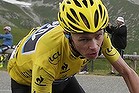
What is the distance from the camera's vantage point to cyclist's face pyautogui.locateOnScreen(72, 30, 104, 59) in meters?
3.48

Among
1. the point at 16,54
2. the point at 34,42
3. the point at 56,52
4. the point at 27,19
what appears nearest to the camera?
the point at 56,52

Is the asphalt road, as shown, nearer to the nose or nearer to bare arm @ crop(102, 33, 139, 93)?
bare arm @ crop(102, 33, 139, 93)

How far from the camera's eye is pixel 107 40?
13.3ft

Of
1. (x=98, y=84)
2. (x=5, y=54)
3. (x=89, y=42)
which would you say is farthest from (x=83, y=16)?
(x=5, y=54)

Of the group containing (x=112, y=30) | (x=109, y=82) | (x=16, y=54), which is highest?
(x=16, y=54)

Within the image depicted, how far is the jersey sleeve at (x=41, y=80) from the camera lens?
12.3ft

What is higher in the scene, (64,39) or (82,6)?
(82,6)

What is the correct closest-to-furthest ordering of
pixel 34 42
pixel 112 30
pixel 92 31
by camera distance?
pixel 92 31 → pixel 34 42 → pixel 112 30

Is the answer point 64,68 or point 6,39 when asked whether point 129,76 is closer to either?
point 64,68

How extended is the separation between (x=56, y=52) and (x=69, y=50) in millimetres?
129

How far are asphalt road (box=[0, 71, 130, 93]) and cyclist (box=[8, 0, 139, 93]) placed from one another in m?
6.08

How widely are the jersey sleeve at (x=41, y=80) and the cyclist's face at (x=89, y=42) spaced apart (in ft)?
1.39

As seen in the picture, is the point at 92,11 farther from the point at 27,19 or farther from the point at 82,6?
the point at 27,19

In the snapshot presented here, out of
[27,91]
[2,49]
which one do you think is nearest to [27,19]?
[2,49]
